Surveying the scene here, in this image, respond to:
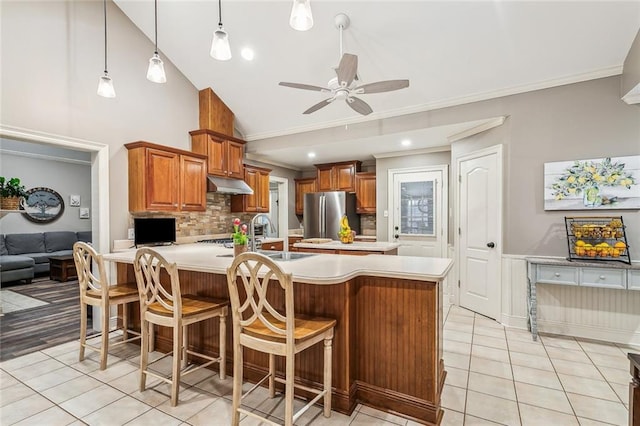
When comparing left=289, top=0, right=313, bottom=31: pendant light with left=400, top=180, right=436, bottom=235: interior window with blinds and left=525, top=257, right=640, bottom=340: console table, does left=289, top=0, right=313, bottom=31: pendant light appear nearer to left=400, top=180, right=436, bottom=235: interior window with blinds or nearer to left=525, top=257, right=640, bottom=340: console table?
left=525, top=257, right=640, bottom=340: console table

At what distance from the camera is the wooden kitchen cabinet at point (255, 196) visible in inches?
214

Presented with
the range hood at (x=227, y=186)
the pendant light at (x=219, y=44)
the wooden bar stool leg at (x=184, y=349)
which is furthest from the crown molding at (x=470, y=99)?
the wooden bar stool leg at (x=184, y=349)

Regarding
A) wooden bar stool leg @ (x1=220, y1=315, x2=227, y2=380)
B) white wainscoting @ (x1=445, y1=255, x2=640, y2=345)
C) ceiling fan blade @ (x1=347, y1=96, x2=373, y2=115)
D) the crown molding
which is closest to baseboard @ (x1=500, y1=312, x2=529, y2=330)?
white wainscoting @ (x1=445, y1=255, x2=640, y2=345)

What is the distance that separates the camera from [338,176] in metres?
6.31

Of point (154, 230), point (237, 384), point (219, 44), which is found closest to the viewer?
point (237, 384)

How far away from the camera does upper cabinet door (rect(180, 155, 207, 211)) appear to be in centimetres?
429

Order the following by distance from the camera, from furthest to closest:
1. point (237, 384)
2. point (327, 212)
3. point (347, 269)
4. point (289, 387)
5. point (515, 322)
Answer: point (327, 212), point (515, 322), point (347, 269), point (237, 384), point (289, 387)

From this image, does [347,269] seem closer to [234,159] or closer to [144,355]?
[144,355]

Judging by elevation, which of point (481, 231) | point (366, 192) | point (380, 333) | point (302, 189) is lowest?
point (380, 333)

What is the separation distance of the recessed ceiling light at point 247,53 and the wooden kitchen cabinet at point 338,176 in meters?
2.81

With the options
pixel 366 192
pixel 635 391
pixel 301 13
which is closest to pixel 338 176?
pixel 366 192

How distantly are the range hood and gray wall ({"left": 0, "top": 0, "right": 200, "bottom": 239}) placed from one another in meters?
0.75

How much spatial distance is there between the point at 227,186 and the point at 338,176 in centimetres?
235

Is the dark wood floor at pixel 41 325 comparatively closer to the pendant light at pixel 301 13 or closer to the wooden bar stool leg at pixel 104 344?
Result: the wooden bar stool leg at pixel 104 344
